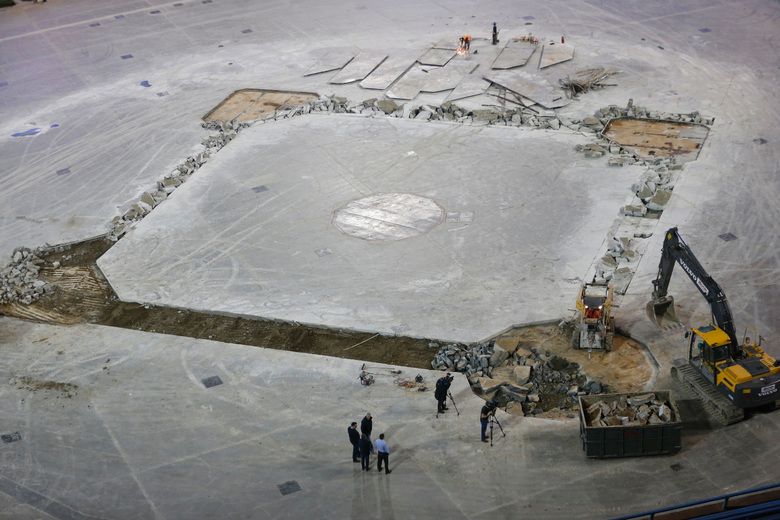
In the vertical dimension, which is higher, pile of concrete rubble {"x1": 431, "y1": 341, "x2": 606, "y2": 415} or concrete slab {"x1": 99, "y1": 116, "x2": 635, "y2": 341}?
concrete slab {"x1": 99, "y1": 116, "x2": 635, "y2": 341}

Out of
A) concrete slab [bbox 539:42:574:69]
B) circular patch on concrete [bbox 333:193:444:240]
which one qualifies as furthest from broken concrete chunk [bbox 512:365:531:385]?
concrete slab [bbox 539:42:574:69]

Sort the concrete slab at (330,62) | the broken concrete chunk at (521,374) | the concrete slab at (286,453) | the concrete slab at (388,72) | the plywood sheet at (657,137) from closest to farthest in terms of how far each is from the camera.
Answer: the concrete slab at (286,453) → the broken concrete chunk at (521,374) → the plywood sheet at (657,137) → the concrete slab at (388,72) → the concrete slab at (330,62)

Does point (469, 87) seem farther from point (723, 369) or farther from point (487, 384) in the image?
point (723, 369)

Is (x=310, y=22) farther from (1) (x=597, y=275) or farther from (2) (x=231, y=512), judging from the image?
(2) (x=231, y=512)

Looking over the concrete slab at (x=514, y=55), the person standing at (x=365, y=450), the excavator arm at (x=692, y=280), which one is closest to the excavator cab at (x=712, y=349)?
the excavator arm at (x=692, y=280)

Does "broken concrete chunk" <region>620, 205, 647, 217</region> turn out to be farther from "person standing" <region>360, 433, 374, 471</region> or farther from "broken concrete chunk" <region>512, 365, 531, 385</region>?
"person standing" <region>360, 433, 374, 471</region>

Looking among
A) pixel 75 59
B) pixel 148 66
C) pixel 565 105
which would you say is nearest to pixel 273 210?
pixel 565 105

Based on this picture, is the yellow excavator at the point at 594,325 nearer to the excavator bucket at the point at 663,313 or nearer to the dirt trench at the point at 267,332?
the dirt trench at the point at 267,332
